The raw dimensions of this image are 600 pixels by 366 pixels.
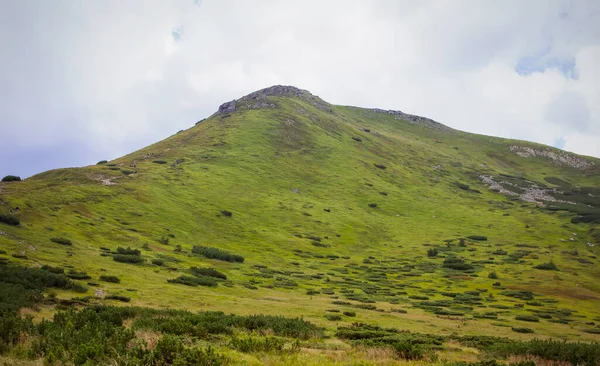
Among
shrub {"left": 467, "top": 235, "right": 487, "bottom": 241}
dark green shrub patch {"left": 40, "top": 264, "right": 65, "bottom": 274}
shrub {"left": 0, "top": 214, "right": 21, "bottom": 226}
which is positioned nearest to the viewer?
dark green shrub patch {"left": 40, "top": 264, "right": 65, "bottom": 274}

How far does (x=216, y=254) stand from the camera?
59.6 meters

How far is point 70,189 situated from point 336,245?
5218 cm

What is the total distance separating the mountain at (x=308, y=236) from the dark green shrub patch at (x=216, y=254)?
1.00ft

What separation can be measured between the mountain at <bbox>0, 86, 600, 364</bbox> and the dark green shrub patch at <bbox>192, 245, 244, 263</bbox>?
0.30m

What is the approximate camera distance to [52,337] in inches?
573

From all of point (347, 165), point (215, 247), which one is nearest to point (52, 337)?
point (215, 247)

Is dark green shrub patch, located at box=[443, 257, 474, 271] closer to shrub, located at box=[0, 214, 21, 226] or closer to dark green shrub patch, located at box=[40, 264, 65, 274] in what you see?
dark green shrub patch, located at box=[40, 264, 65, 274]

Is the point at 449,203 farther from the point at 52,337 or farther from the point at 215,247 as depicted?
the point at 52,337

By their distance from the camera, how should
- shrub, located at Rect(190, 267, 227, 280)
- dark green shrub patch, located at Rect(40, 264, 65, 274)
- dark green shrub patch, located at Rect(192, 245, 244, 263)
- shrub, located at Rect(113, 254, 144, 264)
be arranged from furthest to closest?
dark green shrub patch, located at Rect(192, 245, 244, 263), shrub, located at Rect(190, 267, 227, 280), shrub, located at Rect(113, 254, 144, 264), dark green shrub patch, located at Rect(40, 264, 65, 274)

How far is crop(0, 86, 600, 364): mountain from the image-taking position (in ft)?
131

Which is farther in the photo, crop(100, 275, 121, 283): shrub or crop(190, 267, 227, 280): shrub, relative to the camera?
crop(190, 267, 227, 280): shrub

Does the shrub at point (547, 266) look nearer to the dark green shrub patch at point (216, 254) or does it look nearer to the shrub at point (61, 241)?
the dark green shrub patch at point (216, 254)

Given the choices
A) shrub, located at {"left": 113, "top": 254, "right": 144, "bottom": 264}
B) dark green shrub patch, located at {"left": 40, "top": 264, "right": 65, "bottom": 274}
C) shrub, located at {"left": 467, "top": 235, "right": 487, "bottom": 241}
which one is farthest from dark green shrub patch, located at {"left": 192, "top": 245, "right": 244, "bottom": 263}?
shrub, located at {"left": 467, "top": 235, "right": 487, "bottom": 241}

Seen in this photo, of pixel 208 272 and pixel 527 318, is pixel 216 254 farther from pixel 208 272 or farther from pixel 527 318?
pixel 527 318
